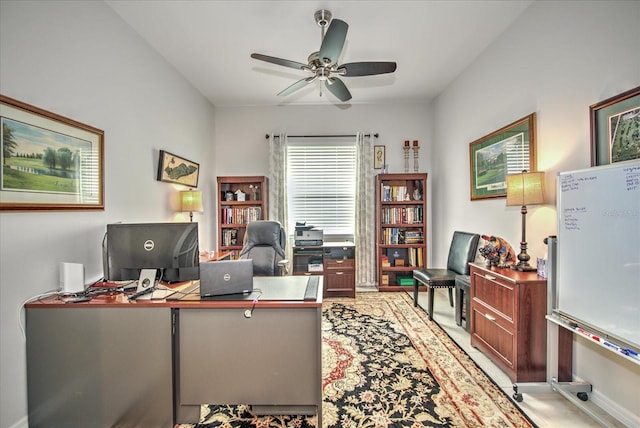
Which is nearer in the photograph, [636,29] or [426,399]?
[636,29]

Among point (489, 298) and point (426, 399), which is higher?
point (489, 298)

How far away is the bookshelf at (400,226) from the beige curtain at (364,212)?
0.44 ft

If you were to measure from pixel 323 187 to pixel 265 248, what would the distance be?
6.09ft

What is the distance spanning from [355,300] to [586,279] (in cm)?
267

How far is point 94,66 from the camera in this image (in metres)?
→ 2.17

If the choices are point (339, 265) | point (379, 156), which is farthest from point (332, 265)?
point (379, 156)

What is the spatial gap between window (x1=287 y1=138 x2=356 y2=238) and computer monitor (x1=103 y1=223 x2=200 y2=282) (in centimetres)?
287

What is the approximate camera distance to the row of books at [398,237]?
4.36m

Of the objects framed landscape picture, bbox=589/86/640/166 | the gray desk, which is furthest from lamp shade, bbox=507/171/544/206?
the gray desk

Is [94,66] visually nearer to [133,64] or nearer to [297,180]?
[133,64]

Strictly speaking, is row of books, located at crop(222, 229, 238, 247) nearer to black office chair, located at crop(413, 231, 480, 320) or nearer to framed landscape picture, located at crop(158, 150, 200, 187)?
framed landscape picture, located at crop(158, 150, 200, 187)

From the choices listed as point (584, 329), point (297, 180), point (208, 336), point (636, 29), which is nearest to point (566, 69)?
point (636, 29)

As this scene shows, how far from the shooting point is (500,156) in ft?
9.27

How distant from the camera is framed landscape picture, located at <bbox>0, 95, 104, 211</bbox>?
1575 mm
